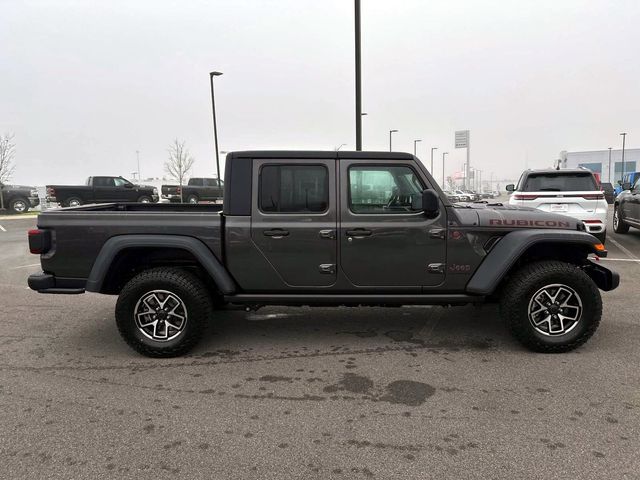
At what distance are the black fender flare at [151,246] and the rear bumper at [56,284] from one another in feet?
0.64

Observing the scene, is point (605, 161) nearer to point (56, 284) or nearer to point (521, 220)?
point (521, 220)

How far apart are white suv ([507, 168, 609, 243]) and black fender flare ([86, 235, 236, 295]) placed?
6.73 m

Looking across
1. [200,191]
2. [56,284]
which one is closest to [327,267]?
[56,284]

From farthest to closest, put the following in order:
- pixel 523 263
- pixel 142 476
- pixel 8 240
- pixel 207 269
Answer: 1. pixel 8 240
2. pixel 523 263
3. pixel 207 269
4. pixel 142 476

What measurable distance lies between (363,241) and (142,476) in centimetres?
251

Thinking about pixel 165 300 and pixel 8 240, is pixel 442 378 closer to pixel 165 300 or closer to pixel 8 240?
pixel 165 300

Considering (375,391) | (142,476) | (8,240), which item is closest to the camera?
(142,476)

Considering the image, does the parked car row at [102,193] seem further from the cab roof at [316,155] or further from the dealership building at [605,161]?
the dealership building at [605,161]

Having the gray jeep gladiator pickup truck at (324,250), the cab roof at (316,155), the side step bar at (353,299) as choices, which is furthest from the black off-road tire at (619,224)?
the cab roof at (316,155)

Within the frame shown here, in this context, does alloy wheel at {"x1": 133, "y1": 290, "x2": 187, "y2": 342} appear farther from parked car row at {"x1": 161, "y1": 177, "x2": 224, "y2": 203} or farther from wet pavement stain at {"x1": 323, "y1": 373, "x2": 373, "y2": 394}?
parked car row at {"x1": 161, "y1": 177, "x2": 224, "y2": 203}

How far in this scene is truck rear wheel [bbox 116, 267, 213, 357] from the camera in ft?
14.0

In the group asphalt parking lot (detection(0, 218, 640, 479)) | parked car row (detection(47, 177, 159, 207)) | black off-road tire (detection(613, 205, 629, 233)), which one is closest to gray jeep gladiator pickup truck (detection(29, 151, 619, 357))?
asphalt parking lot (detection(0, 218, 640, 479))

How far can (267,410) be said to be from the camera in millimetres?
3355

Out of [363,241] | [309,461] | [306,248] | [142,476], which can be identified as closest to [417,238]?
[363,241]
